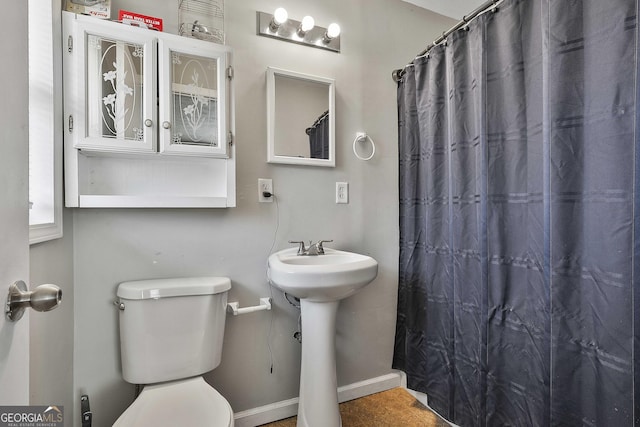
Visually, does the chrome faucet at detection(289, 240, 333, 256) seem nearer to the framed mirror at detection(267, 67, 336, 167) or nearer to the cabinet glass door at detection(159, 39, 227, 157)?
the framed mirror at detection(267, 67, 336, 167)

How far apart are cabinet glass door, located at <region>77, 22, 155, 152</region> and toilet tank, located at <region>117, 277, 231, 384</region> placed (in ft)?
1.89

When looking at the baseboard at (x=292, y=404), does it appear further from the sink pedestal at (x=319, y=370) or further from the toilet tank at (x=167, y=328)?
the toilet tank at (x=167, y=328)

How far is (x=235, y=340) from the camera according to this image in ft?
5.00

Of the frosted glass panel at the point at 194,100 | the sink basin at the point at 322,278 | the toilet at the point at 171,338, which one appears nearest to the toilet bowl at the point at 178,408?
the toilet at the point at 171,338

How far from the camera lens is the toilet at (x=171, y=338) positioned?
3.87ft

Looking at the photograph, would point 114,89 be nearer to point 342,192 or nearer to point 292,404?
point 342,192

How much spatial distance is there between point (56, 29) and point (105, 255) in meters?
0.85

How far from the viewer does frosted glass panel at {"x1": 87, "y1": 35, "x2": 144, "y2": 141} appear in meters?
1.15

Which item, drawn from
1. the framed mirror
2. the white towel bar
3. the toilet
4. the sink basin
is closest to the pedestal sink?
the sink basin

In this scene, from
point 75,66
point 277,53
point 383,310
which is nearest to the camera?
point 75,66

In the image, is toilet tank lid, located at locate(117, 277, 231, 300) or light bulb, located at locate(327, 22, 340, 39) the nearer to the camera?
toilet tank lid, located at locate(117, 277, 231, 300)

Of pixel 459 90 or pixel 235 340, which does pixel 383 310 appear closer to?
pixel 235 340

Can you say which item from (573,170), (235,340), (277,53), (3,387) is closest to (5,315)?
(3,387)

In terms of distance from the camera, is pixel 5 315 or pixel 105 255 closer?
pixel 5 315
